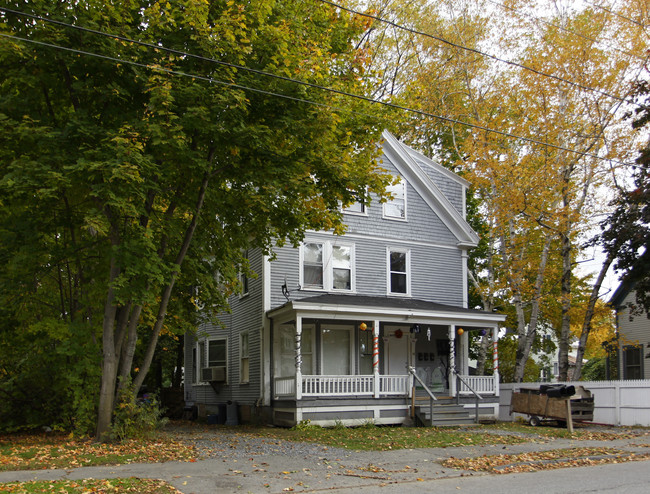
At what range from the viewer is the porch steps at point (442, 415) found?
1861 cm

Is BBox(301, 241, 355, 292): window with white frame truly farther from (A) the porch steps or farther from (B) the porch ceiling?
(A) the porch steps

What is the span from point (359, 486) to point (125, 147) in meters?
6.93

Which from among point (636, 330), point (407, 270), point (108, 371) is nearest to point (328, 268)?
point (407, 270)

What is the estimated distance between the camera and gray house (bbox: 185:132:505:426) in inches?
746

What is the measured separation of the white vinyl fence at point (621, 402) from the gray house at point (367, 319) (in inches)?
124

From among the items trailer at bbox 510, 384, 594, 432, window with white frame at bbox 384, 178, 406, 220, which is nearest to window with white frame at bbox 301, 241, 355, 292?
window with white frame at bbox 384, 178, 406, 220

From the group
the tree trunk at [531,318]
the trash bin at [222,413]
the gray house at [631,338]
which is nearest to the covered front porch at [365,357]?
the tree trunk at [531,318]

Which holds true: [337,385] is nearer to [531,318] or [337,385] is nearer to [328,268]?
[328,268]

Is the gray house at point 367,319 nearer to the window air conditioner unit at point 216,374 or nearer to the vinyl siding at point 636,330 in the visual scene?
the window air conditioner unit at point 216,374

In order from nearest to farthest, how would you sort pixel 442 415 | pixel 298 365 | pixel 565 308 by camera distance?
pixel 298 365 < pixel 442 415 < pixel 565 308

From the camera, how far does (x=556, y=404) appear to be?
17.9m

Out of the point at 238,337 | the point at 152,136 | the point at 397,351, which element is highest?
the point at 152,136

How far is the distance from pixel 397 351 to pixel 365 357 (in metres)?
1.23

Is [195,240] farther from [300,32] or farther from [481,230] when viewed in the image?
[481,230]
